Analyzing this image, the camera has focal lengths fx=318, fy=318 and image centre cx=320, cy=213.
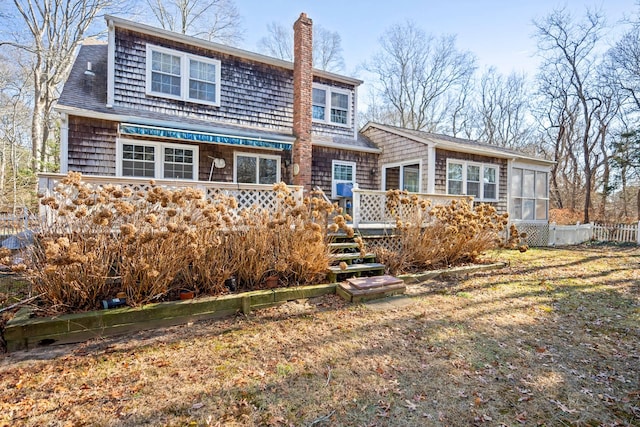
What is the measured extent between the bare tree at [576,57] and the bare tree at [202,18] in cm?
1877

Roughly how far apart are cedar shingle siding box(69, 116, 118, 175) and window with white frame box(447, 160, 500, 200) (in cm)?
988

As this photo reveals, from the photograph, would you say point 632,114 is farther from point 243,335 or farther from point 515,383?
point 243,335

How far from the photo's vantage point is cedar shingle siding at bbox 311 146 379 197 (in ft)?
34.5

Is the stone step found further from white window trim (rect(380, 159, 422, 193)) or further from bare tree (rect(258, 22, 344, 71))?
bare tree (rect(258, 22, 344, 71))

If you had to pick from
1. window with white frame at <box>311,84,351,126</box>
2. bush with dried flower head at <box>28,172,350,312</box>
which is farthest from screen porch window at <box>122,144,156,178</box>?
window with white frame at <box>311,84,351,126</box>

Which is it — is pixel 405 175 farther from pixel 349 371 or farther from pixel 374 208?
pixel 349 371

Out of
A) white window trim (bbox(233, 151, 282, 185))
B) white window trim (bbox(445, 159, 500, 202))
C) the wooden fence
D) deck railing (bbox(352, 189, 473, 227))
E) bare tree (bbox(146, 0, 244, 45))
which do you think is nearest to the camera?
deck railing (bbox(352, 189, 473, 227))

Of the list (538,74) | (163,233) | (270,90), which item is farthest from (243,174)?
(538,74)

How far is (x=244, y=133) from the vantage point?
888 centimetres

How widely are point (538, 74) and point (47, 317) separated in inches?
1017

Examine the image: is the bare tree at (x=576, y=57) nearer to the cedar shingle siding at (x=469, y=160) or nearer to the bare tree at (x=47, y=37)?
the cedar shingle siding at (x=469, y=160)

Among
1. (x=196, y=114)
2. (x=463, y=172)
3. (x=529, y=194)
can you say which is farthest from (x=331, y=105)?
(x=529, y=194)

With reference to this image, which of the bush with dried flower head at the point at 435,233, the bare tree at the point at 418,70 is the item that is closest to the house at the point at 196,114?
the bush with dried flower head at the point at 435,233

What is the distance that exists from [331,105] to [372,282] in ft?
26.5
